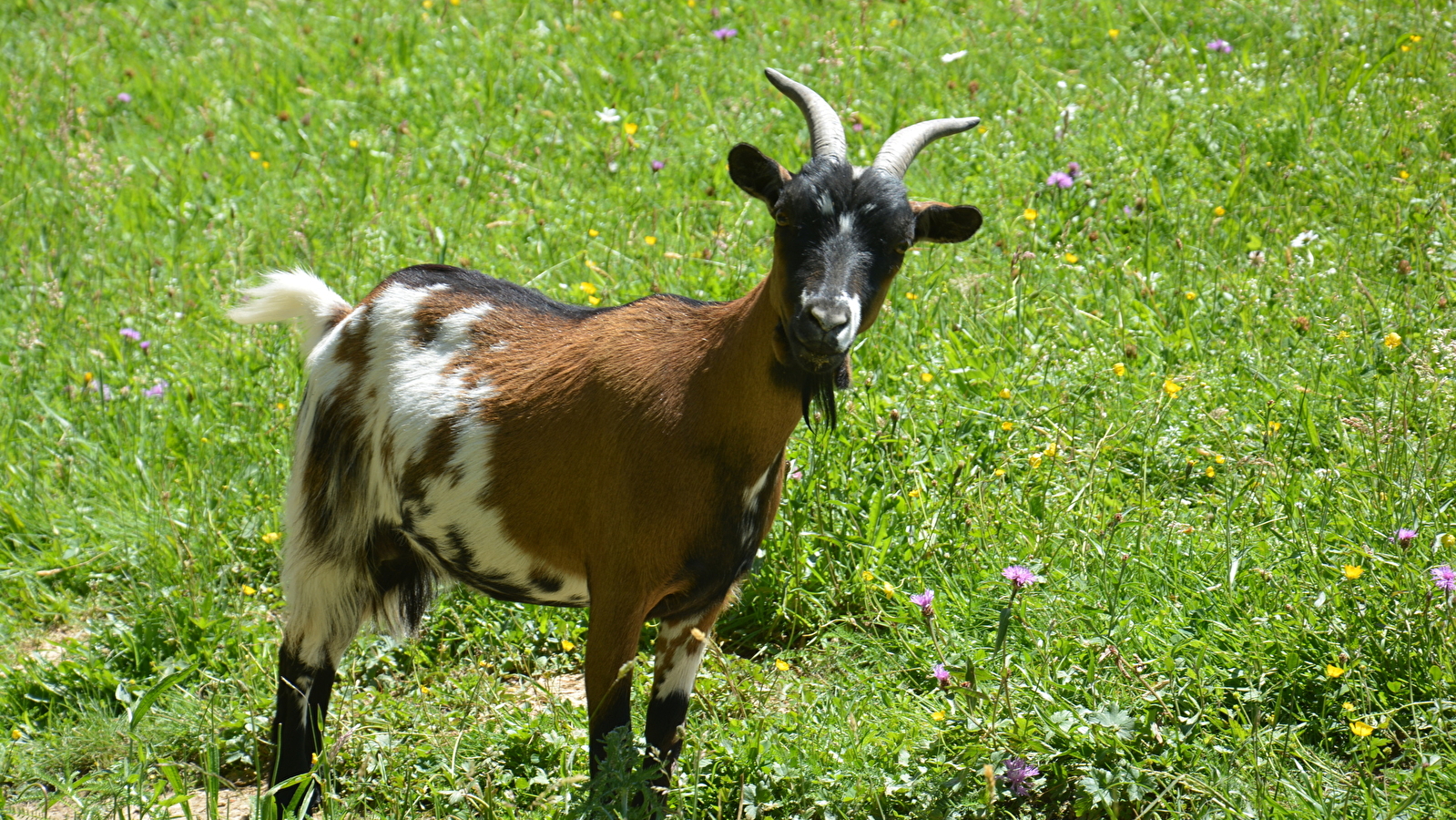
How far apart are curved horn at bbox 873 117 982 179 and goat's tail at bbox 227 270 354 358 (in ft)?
5.65

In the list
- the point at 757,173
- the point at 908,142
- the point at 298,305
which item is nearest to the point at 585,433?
the point at 757,173

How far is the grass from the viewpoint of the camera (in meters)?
2.99

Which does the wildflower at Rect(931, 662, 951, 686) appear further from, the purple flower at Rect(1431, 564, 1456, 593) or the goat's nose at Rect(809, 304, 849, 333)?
the purple flower at Rect(1431, 564, 1456, 593)

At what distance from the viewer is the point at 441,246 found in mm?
5137

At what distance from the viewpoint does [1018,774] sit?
2.80m

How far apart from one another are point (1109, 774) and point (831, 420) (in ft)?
3.37

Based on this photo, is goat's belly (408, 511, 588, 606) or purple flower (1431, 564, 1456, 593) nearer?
purple flower (1431, 564, 1456, 593)

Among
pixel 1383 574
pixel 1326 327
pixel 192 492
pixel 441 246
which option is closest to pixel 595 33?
pixel 441 246

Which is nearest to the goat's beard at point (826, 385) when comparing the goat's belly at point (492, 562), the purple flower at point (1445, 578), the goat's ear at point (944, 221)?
the goat's ear at point (944, 221)

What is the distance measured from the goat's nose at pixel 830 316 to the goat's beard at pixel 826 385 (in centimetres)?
19

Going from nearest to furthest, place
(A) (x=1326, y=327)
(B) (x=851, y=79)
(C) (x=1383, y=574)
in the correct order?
(C) (x=1383, y=574) < (A) (x=1326, y=327) < (B) (x=851, y=79)

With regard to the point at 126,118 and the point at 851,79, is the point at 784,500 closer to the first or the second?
the point at 851,79

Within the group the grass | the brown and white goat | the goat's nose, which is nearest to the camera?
→ the goat's nose

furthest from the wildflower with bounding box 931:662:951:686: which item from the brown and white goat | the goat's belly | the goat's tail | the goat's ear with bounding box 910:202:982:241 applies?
the goat's tail
